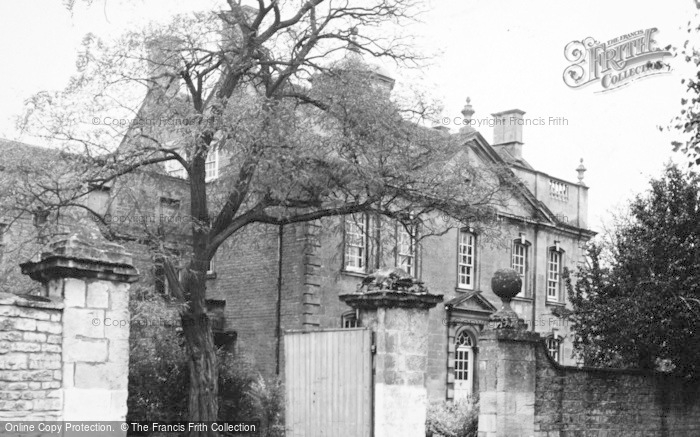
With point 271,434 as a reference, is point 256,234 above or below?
above

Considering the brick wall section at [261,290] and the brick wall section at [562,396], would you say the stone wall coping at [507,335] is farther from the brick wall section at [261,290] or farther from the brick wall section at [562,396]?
the brick wall section at [261,290]

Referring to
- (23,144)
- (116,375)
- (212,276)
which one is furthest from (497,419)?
(212,276)

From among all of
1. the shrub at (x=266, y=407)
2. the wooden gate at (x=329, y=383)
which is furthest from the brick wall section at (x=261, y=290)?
the wooden gate at (x=329, y=383)

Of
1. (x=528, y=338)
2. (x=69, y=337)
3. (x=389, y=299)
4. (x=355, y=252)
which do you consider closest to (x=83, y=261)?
(x=69, y=337)

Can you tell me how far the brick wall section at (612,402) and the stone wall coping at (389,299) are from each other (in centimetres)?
319

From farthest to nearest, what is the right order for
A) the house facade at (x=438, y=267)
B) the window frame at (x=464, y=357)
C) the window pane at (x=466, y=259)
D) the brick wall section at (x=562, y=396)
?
the window pane at (x=466, y=259), the window frame at (x=464, y=357), the house facade at (x=438, y=267), the brick wall section at (x=562, y=396)

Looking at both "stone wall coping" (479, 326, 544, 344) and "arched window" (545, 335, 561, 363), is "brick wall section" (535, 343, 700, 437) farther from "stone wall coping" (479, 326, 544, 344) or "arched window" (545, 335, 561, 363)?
"arched window" (545, 335, 561, 363)

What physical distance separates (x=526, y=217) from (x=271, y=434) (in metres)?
15.2

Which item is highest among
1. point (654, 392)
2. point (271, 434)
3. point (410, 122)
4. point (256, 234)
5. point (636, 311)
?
point (410, 122)

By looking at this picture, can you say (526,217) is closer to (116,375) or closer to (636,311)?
(636,311)

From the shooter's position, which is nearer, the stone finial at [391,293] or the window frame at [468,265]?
the stone finial at [391,293]

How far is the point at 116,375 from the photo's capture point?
34.3 ft

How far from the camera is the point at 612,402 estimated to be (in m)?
15.8

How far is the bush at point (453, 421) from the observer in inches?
619
